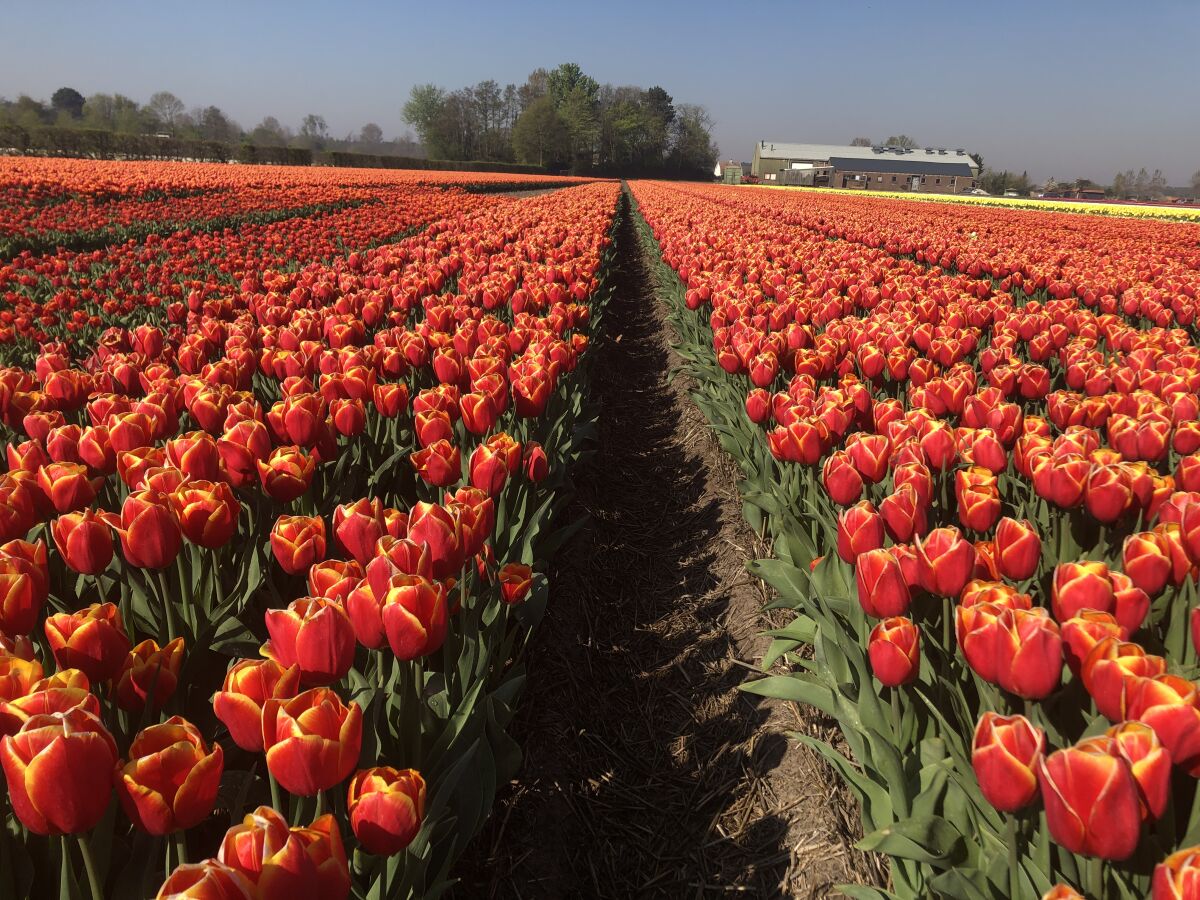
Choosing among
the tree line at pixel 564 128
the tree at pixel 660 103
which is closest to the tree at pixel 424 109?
the tree line at pixel 564 128

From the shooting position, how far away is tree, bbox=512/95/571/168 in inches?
3829

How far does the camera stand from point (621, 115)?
11588 centimetres

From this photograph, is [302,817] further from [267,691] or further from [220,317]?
[220,317]

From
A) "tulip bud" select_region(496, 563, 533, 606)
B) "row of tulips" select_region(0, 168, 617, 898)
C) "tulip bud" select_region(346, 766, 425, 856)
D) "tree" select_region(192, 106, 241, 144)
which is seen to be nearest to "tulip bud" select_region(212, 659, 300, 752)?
"row of tulips" select_region(0, 168, 617, 898)

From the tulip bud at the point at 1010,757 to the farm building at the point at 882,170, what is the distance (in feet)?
321

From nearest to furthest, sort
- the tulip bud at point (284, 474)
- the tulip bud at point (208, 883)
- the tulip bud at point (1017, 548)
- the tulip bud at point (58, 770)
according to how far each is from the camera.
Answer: the tulip bud at point (208, 883) < the tulip bud at point (58, 770) < the tulip bud at point (1017, 548) < the tulip bud at point (284, 474)

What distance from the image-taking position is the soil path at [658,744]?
2.40 m

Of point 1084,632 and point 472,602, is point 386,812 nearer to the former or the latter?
point 472,602

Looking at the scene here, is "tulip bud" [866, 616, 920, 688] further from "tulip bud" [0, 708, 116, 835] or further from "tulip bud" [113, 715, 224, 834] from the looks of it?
"tulip bud" [0, 708, 116, 835]

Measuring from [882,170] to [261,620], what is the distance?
10726cm

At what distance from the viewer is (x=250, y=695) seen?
4.23 feet

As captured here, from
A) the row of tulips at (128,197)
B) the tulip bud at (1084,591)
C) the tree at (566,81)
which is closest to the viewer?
the tulip bud at (1084,591)

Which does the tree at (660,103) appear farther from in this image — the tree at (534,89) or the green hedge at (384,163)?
the green hedge at (384,163)

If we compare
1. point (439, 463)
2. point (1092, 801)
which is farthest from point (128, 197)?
point (1092, 801)
